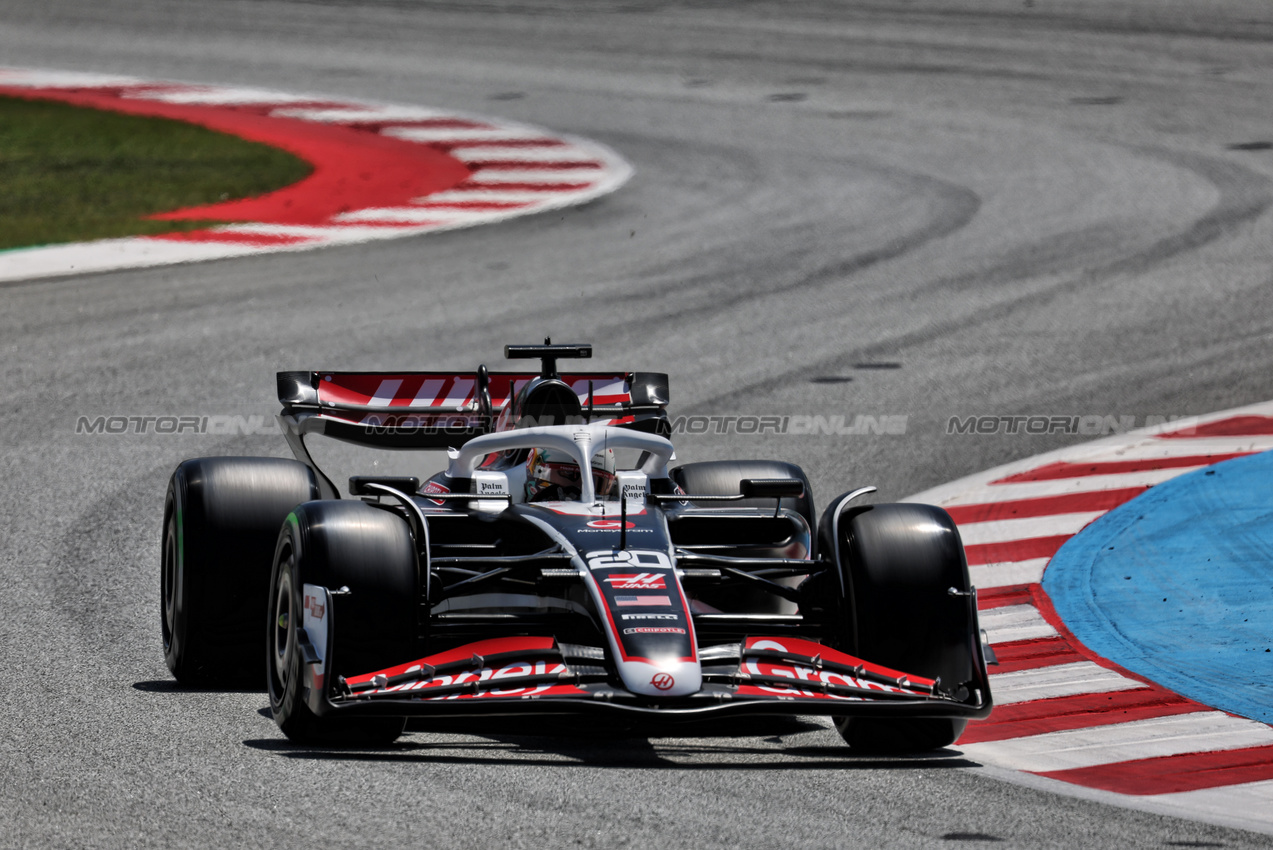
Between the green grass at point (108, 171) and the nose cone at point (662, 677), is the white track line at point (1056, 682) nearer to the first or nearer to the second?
the nose cone at point (662, 677)

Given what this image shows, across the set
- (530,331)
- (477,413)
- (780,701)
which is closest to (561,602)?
(780,701)

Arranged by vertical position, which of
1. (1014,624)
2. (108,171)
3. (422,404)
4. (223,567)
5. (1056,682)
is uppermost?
(422,404)

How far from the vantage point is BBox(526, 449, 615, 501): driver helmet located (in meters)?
7.23

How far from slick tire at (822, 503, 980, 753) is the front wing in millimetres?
174

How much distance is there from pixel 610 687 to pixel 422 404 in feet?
9.78

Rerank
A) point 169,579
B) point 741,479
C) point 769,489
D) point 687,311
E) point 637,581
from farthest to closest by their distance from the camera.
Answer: point 687,311 < point 741,479 < point 169,579 < point 769,489 < point 637,581

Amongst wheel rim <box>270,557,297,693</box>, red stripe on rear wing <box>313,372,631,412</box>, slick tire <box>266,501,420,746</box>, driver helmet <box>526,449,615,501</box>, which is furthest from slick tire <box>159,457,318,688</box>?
red stripe on rear wing <box>313,372,631,412</box>

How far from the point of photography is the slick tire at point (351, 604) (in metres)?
6.14

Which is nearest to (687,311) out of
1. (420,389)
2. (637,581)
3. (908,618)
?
(420,389)

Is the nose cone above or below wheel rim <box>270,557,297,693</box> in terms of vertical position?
above

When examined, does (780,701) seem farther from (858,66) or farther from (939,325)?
(858,66)

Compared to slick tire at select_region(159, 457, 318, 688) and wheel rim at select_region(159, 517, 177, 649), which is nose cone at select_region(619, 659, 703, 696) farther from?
wheel rim at select_region(159, 517, 177, 649)

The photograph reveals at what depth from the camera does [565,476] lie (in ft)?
23.8

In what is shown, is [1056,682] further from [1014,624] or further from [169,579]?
[169,579]
